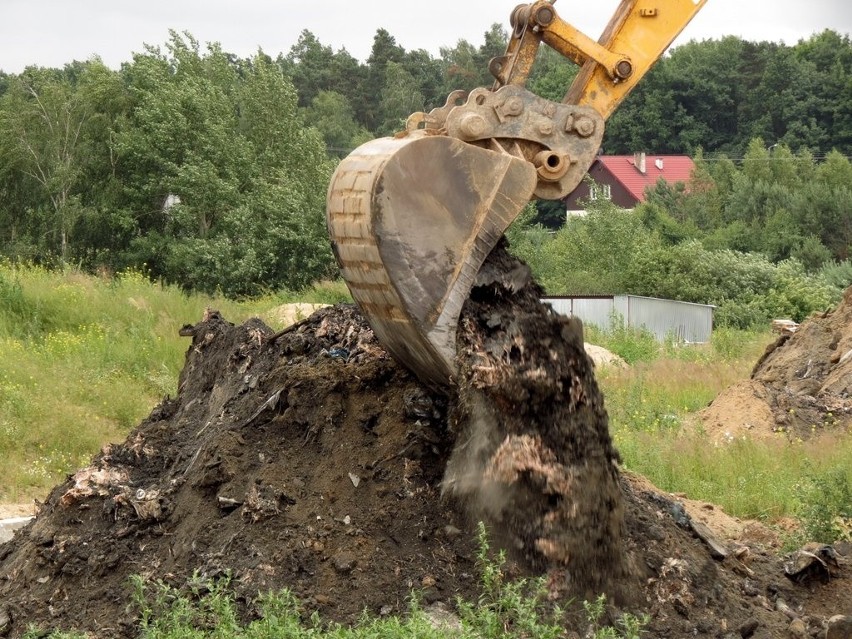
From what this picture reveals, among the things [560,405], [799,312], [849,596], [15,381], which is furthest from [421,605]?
[799,312]

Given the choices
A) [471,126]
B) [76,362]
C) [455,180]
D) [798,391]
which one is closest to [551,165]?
[471,126]

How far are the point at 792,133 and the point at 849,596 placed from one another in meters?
64.9

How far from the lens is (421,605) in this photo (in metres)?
5.82

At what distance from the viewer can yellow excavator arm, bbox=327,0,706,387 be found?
596cm

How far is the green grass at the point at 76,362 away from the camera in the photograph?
1202 cm

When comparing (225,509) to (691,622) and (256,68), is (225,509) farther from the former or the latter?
(256,68)

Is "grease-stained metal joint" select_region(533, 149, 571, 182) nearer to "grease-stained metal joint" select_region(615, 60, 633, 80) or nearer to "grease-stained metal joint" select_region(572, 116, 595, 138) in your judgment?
"grease-stained metal joint" select_region(572, 116, 595, 138)

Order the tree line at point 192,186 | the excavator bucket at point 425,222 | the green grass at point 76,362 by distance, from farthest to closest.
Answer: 1. the tree line at point 192,186
2. the green grass at point 76,362
3. the excavator bucket at point 425,222

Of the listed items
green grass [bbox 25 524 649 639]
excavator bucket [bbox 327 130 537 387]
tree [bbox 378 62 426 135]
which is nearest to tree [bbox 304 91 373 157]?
tree [bbox 378 62 426 135]

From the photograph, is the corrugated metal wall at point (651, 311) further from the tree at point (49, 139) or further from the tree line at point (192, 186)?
the tree at point (49, 139)

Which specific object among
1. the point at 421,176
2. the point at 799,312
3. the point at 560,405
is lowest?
the point at 799,312

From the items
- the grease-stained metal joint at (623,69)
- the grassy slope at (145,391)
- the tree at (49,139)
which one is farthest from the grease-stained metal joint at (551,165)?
the tree at (49,139)

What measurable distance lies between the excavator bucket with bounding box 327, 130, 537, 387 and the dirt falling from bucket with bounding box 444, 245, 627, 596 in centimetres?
18

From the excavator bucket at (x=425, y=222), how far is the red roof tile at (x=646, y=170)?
57760 mm
